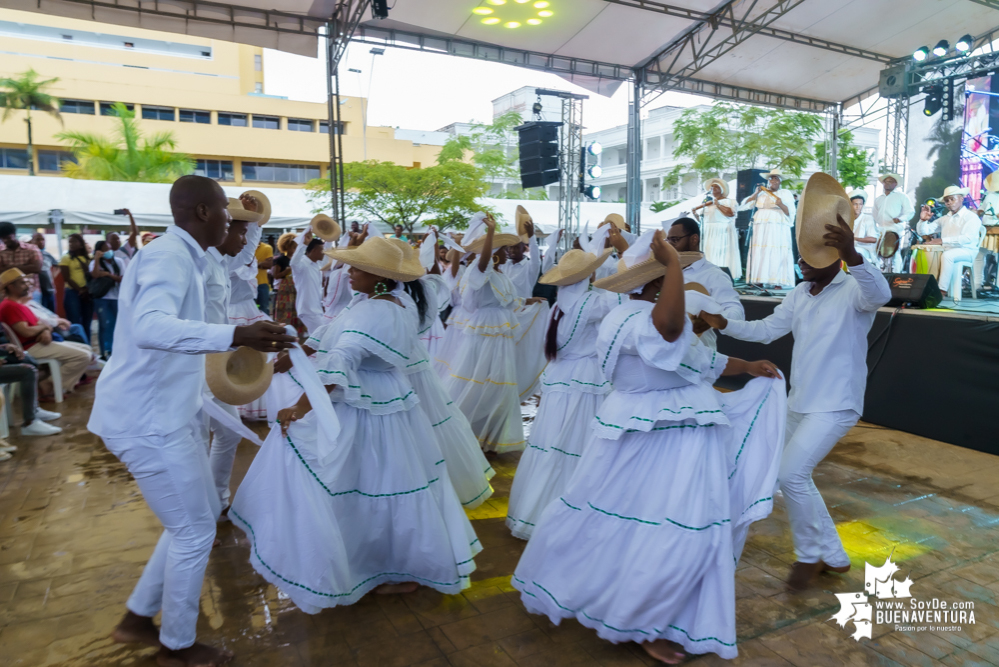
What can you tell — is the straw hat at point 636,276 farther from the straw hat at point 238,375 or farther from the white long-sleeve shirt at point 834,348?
the straw hat at point 238,375

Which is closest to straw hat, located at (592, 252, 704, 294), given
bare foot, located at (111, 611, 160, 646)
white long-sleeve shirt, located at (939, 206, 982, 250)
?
bare foot, located at (111, 611, 160, 646)

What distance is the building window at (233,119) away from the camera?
3956cm

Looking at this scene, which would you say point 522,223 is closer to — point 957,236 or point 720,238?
point 720,238

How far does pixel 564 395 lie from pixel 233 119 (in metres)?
41.2

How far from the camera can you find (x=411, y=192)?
91.4ft

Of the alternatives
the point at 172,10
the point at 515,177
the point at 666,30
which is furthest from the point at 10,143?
the point at 666,30

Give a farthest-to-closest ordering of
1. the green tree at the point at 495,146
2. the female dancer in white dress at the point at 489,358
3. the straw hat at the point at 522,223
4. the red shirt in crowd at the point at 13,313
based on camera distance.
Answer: the green tree at the point at 495,146
the red shirt in crowd at the point at 13,313
the straw hat at the point at 522,223
the female dancer in white dress at the point at 489,358

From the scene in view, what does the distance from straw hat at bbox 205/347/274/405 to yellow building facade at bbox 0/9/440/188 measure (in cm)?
3563

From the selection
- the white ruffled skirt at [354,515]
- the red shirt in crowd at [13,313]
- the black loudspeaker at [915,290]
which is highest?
the black loudspeaker at [915,290]

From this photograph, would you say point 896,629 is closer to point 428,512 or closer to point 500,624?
point 500,624

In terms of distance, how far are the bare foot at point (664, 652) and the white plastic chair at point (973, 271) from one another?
10.5m

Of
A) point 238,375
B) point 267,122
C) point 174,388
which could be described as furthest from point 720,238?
point 267,122

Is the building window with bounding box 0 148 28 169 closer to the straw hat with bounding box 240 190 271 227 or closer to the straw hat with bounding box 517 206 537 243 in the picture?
the straw hat with bounding box 240 190 271 227

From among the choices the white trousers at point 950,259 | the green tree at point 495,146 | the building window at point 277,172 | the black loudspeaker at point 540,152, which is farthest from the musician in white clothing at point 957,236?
the building window at point 277,172
